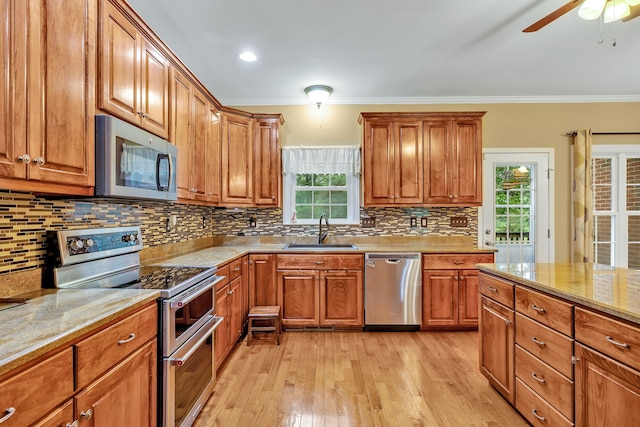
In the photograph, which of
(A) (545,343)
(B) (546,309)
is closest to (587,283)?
(B) (546,309)

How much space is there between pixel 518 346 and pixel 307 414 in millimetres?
1307

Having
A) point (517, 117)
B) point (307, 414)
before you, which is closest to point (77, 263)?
point (307, 414)

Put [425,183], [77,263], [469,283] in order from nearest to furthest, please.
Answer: [77,263] < [469,283] < [425,183]

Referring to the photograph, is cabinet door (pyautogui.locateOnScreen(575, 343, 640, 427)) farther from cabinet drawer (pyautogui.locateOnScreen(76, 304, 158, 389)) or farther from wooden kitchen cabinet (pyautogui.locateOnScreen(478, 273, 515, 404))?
cabinet drawer (pyautogui.locateOnScreen(76, 304, 158, 389))

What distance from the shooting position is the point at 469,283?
3223 millimetres

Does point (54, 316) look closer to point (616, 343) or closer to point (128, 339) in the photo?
point (128, 339)

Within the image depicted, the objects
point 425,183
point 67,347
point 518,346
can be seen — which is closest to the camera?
point 67,347

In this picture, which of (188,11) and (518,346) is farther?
(188,11)

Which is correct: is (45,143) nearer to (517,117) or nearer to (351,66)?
(351,66)

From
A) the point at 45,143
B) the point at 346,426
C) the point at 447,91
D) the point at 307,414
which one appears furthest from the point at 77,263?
the point at 447,91

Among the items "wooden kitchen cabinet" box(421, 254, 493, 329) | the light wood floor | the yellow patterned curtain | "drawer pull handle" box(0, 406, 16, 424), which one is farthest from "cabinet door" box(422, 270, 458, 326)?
"drawer pull handle" box(0, 406, 16, 424)

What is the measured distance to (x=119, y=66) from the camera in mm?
1662

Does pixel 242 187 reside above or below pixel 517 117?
below

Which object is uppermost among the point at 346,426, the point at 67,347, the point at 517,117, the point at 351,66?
the point at 351,66
